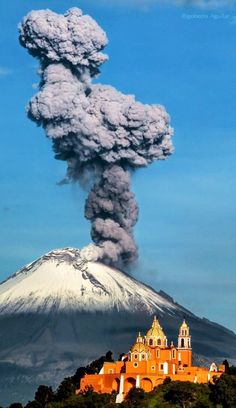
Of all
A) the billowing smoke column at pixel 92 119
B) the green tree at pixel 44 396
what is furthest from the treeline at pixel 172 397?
the billowing smoke column at pixel 92 119

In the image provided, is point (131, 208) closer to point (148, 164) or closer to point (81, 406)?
point (148, 164)

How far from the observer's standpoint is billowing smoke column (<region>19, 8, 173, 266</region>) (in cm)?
16450

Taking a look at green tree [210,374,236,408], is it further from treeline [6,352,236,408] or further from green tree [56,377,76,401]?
green tree [56,377,76,401]

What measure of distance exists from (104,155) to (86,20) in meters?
13.8

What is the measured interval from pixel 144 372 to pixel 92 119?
57630 millimetres

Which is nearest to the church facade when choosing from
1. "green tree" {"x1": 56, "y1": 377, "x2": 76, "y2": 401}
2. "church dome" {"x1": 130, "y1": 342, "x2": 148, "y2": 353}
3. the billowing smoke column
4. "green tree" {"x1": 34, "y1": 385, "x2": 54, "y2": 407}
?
"church dome" {"x1": 130, "y1": 342, "x2": 148, "y2": 353}

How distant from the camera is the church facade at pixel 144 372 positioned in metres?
112

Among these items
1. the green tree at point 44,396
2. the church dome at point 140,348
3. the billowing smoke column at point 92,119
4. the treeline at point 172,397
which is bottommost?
the treeline at point 172,397

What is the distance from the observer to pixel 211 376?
113m

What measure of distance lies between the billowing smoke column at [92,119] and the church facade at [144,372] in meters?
50.3

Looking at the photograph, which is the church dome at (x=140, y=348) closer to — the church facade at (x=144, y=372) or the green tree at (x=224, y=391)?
the church facade at (x=144, y=372)

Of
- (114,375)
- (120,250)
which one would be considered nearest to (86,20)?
(120,250)

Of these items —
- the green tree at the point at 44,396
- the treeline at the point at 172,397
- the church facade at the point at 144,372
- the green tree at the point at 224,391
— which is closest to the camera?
the green tree at the point at 224,391

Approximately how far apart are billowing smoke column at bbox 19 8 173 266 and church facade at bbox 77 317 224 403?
50.3 meters
